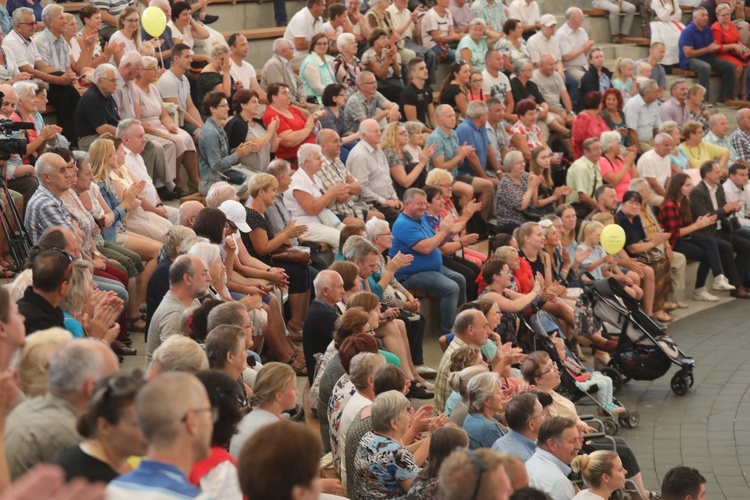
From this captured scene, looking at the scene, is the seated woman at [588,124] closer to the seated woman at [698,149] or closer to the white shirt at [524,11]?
the seated woman at [698,149]

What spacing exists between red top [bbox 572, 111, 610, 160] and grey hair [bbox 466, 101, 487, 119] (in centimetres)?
183

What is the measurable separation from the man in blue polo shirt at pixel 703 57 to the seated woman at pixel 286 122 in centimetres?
799

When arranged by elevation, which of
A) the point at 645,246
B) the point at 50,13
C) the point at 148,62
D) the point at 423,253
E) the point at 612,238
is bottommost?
the point at 645,246

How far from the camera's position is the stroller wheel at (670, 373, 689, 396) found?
33.3 feet

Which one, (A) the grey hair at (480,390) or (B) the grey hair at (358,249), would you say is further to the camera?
(B) the grey hair at (358,249)

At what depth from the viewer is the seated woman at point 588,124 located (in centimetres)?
1439

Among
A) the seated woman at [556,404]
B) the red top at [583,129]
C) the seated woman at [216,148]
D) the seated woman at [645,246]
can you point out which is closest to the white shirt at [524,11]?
the red top at [583,129]

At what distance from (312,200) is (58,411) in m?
6.24

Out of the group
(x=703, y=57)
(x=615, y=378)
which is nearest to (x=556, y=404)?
(x=615, y=378)

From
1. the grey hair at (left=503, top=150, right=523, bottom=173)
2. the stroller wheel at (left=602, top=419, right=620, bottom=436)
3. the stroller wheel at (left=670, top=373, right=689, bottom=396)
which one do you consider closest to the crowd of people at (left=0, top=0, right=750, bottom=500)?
the grey hair at (left=503, top=150, right=523, bottom=173)

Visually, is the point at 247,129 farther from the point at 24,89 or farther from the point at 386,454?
the point at 386,454

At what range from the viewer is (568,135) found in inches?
589

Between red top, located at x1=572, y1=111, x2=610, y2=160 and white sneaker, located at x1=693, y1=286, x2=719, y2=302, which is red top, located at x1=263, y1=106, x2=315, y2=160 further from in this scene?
white sneaker, located at x1=693, y1=286, x2=719, y2=302

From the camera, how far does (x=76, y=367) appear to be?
415 cm
